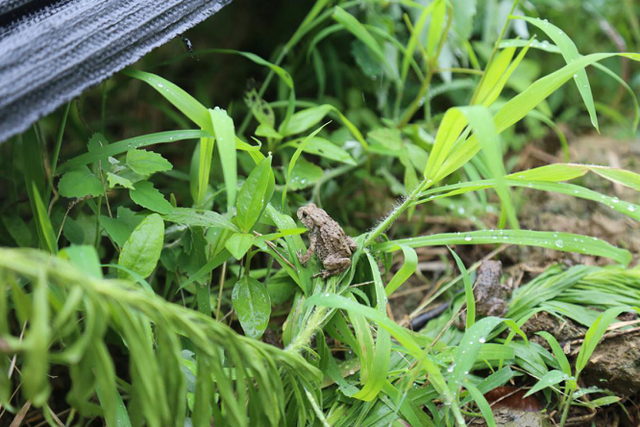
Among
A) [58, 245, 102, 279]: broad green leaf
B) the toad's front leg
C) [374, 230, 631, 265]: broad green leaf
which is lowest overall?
the toad's front leg

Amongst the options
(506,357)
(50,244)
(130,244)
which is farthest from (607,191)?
(50,244)

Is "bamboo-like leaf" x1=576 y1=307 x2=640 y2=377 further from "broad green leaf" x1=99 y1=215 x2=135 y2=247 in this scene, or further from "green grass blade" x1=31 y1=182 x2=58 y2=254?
"green grass blade" x1=31 y1=182 x2=58 y2=254

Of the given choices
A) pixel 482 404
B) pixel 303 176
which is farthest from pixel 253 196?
pixel 482 404

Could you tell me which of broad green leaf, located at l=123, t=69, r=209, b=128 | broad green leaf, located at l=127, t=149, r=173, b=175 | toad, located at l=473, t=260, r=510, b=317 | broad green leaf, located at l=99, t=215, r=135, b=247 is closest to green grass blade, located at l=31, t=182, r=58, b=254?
broad green leaf, located at l=99, t=215, r=135, b=247

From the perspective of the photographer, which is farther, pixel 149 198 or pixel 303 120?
pixel 303 120

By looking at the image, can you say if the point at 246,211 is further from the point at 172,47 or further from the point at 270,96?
the point at 172,47

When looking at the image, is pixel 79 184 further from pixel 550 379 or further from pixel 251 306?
pixel 550 379
